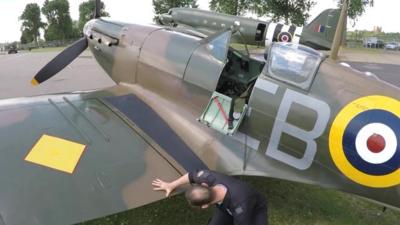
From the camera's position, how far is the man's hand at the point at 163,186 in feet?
10.8

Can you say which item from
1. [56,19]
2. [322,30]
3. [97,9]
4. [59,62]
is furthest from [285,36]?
[56,19]

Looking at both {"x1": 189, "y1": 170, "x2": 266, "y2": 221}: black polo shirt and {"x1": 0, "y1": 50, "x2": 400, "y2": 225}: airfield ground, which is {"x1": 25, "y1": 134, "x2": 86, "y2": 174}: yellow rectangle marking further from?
{"x1": 189, "y1": 170, "x2": 266, "y2": 221}: black polo shirt

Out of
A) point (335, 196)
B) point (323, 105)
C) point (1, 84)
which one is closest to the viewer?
point (323, 105)

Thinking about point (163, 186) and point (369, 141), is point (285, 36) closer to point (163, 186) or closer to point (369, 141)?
point (369, 141)

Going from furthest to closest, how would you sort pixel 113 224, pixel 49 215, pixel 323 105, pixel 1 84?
pixel 1 84, pixel 113 224, pixel 323 105, pixel 49 215

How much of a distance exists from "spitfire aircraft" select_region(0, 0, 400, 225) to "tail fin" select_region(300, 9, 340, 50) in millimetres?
12853

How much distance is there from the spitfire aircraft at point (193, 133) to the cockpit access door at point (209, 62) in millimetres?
12

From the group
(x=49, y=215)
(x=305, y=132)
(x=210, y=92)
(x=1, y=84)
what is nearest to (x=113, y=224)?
(x=49, y=215)

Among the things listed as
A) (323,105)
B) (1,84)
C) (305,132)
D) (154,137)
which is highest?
(323,105)

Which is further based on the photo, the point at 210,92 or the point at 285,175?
the point at 210,92

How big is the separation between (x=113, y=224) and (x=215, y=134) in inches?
57.7

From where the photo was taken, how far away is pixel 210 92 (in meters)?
3.93

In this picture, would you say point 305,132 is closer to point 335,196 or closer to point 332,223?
point 332,223

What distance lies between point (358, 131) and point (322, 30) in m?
14.4
